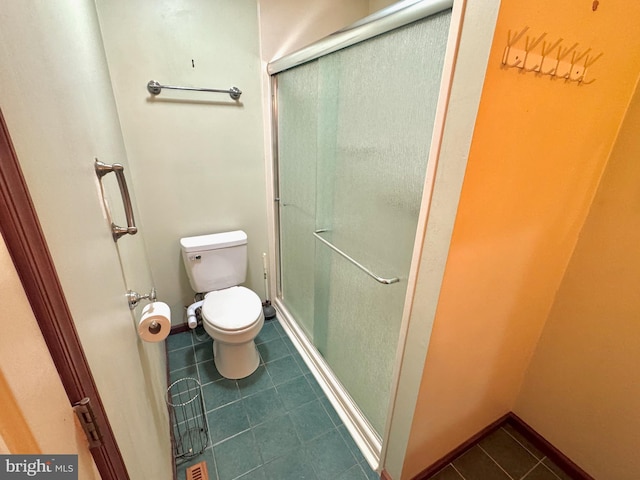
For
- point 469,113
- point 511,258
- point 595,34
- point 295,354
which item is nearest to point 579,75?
point 595,34

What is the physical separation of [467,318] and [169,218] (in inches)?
67.4

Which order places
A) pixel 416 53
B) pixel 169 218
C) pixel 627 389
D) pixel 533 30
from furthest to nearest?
pixel 169 218 → pixel 627 389 → pixel 416 53 → pixel 533 30

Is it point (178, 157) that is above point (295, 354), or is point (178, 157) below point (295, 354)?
above

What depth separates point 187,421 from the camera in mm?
1440

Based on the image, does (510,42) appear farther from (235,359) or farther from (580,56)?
(235,359)

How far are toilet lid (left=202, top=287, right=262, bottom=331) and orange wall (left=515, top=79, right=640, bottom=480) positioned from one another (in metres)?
1.45

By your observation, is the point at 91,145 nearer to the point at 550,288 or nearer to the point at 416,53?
the point at 416,53

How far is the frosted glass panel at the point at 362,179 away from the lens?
2.91 ft

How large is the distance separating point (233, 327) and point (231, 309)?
156 millimetres

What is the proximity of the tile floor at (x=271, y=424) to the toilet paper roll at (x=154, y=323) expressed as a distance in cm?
80

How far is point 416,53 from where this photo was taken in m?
0.84

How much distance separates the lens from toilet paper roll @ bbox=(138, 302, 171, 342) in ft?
2.81

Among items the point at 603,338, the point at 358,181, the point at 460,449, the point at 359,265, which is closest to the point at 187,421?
the point at 359,265

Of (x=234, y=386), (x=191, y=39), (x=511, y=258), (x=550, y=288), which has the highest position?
(x=191, y=39)
